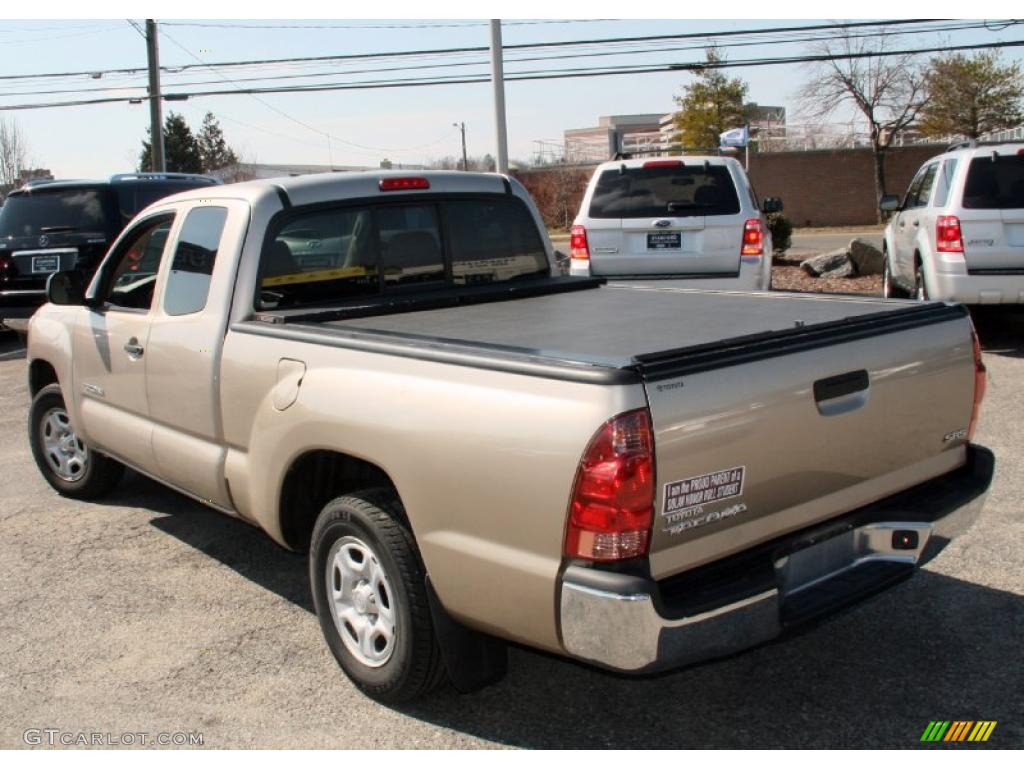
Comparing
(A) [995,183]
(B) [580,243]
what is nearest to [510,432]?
(B) [580,243]

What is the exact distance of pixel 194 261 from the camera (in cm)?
459

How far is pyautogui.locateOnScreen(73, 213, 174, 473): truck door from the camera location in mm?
4871

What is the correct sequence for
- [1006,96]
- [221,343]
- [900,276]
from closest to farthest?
[221,343] → [900,276] → [1006,96]

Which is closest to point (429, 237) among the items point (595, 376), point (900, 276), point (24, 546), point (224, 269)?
point (224, 269)

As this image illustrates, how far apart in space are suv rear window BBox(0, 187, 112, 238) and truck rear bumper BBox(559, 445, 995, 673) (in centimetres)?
999

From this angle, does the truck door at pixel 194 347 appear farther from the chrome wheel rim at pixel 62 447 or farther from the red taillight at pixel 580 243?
the red taillight at pixel 580 243

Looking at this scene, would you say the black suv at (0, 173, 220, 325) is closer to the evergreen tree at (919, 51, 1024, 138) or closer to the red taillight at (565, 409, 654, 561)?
the red taillight at (565, 409, 654, 561)

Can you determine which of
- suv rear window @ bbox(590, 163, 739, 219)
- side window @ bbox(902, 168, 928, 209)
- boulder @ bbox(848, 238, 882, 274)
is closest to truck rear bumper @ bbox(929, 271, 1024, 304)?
side window @ bbox(902, 168, 928, 209)

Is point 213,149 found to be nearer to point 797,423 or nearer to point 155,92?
point 155,92

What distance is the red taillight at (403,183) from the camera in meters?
4.79

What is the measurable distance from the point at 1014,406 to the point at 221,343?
5.90 meters

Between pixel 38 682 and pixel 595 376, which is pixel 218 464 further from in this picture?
pixel 595 376

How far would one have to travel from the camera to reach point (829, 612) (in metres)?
3.14

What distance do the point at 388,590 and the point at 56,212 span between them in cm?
971
